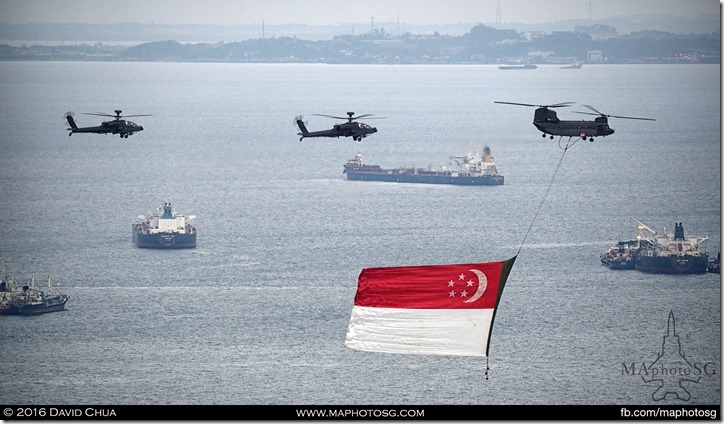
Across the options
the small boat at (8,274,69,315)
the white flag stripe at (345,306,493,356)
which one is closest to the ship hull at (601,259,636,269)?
the small boat at (8,274,69,315)

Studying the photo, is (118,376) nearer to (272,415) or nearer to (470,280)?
(272,415)

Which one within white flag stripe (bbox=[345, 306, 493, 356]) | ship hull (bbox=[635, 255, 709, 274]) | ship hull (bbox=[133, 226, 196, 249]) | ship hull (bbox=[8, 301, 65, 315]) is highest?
white flag stripe (bbox=[345, 306, 493, 356])

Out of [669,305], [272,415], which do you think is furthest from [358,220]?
[272,415]

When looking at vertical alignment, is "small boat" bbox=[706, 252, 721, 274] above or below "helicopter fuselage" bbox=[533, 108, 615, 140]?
below

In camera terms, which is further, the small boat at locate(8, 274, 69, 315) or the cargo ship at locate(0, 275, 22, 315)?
the cargo ship at locate(0, 275, 22, 315)

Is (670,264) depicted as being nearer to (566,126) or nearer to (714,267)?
(714,267)

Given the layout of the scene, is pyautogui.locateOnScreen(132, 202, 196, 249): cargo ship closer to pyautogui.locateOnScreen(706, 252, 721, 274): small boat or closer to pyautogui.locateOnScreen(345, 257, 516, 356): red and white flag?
pyautogui.locateOnScreen(706, 252, 721, 274): small boat

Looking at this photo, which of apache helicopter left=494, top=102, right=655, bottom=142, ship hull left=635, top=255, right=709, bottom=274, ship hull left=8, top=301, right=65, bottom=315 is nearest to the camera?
apache helicopter left=494, top=102, right=655, bottom=142
